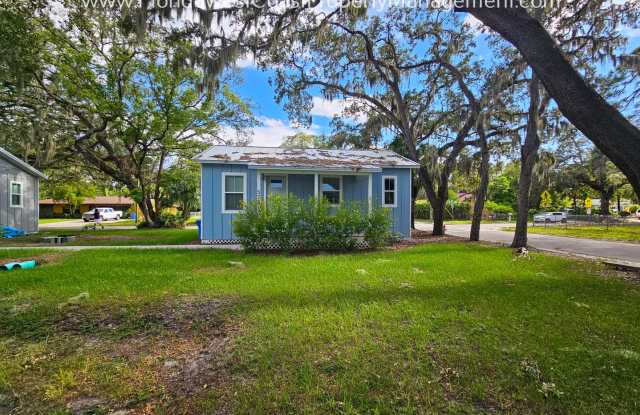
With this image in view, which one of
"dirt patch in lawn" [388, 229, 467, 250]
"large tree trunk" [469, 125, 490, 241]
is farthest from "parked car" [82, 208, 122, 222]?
"large tree trunk" [469, 125, 490, 241]

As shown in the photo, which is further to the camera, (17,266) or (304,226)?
(304,226)

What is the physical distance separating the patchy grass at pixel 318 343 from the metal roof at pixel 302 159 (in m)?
5.16

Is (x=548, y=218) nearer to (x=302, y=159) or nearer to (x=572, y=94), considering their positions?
(x=302, y=159)

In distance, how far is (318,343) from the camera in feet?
9.50

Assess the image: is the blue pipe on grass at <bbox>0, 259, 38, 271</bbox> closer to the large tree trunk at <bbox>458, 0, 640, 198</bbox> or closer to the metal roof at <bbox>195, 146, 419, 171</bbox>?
the metal roof at <bbox>195, 146, 419, 171</bbox>

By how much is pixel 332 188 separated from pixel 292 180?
1.63 meters

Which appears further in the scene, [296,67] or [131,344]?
[296,67]

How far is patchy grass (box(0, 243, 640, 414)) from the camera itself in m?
2.11

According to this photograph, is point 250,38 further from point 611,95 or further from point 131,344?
point 611,95

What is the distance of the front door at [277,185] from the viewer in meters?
11.1

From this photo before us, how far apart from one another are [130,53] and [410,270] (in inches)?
599

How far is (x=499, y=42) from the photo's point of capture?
34.6 feet

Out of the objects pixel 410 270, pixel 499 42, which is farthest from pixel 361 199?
pixel 499 42

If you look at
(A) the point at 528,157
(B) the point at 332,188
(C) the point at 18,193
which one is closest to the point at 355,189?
(B) the point at 332,188
